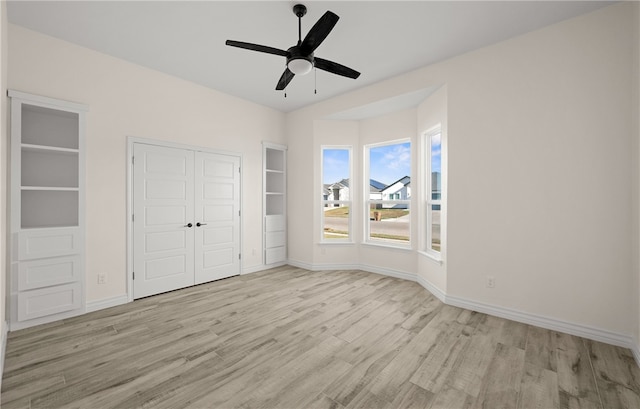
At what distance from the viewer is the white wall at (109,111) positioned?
9.77 feet

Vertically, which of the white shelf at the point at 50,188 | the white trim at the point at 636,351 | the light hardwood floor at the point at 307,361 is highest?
the white shelf at the point at 50,188

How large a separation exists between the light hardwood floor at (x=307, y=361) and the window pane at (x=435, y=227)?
3.33ft

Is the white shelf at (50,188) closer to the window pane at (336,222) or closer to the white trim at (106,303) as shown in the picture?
the white trim at (106,303)

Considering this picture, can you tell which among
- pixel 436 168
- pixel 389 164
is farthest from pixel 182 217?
pixel 436 168

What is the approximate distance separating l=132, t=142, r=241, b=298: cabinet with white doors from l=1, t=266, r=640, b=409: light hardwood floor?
0.66 meters

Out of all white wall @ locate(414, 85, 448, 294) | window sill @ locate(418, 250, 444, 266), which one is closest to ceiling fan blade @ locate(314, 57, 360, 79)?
white wall @ locate(414, 85, 448, 294)

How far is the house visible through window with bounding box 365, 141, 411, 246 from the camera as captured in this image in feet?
15.5

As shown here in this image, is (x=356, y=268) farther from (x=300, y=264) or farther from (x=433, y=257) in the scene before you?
(x=433, y=257)

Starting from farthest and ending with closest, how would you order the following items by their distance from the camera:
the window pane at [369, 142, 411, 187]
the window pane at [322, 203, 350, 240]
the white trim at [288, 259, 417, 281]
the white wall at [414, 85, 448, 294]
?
the window pane at [322, 203, 350, 240] → the window pane at [369, 142, 411, 187] → the white trim at [288, 259, 417, 281] → the white wall at [414, 85, 448, 294]

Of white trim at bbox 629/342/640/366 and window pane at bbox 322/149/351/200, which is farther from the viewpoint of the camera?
window pane at bbox 322/149/351/200

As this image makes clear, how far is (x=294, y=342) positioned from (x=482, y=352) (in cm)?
164

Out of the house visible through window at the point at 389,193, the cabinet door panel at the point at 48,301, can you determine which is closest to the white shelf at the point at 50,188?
the cabinet door panel at the point at 48,301

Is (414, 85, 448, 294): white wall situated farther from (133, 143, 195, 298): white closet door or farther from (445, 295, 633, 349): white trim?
(133, 143, 195, 298): white closet door

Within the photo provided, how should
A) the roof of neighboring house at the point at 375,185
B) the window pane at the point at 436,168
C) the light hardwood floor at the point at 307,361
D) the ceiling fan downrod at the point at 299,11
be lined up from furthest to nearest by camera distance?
the roof of neighboring house at the point at 375,185, the window pane at the point at 436,168, the ceiling fan downrod at the point at 299,11, the light hardwood floor at the point at 307,361
